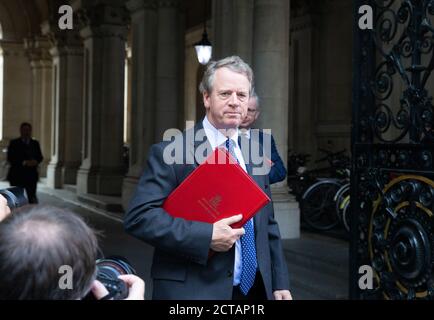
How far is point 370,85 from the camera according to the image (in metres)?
4.10

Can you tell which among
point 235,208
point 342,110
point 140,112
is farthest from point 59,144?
point 235,208

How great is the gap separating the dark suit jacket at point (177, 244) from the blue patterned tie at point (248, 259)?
0.03 metres

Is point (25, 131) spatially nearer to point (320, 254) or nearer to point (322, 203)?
point (322, 203)

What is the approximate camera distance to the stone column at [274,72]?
916 cm

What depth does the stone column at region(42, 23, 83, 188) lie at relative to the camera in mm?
19609

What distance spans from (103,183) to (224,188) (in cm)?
1403

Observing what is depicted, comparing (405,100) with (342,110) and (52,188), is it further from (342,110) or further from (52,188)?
(52,188)

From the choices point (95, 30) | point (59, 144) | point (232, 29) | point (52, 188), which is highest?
point (95, 30)

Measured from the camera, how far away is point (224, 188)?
2.50 meters

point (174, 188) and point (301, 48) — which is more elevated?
point (301, 48)

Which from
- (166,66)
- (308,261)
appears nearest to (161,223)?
(308,261)

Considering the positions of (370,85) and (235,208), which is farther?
(370,85)
